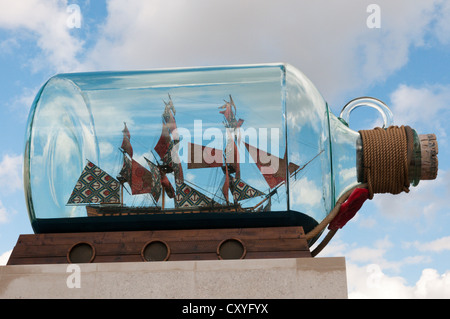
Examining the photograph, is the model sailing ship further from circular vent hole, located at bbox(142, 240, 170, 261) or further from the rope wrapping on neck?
the rope wrapping on neck

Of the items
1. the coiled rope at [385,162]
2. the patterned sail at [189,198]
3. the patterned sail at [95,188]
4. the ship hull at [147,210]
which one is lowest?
the ship hull at [147,210]

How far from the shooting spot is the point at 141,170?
12.1 feet

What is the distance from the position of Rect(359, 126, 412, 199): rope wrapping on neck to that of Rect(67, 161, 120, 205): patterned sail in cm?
149

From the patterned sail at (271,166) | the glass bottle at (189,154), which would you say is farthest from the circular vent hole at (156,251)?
the patterned sail at (271,166)

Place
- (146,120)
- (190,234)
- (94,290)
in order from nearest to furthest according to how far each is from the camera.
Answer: (94,290) → (190,234) → (146,120)

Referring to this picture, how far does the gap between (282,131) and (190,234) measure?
0.79 m

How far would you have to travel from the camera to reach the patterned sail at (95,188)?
3.70 meters

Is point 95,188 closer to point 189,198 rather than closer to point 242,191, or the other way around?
point 189,198

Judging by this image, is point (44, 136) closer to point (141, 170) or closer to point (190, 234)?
point (141, 170)

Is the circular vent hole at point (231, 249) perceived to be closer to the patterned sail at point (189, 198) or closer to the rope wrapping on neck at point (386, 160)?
the patterned sail at point (189, 198)

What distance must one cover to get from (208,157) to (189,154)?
113 mm

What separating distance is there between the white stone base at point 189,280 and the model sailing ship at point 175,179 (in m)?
0.46

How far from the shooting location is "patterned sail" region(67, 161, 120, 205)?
12.1ft
